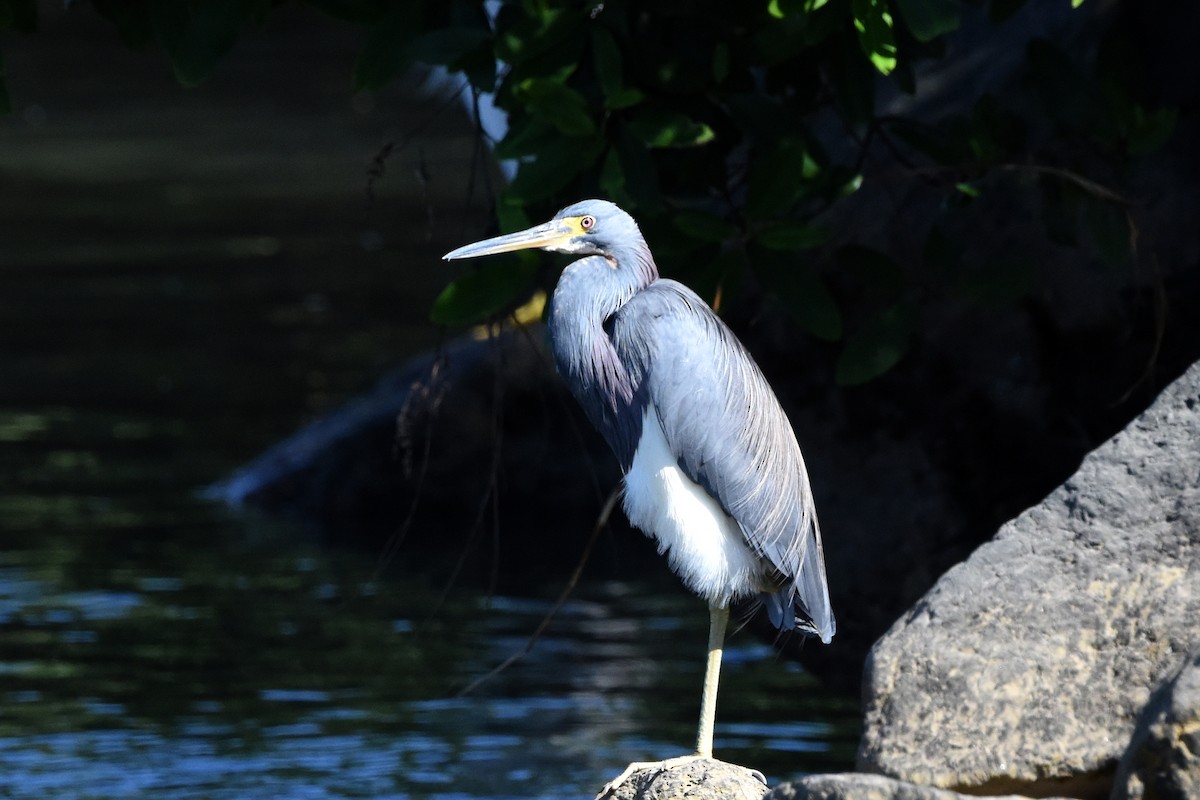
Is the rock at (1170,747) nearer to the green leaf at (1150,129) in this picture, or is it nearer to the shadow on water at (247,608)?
the green leaf at (1150,129)

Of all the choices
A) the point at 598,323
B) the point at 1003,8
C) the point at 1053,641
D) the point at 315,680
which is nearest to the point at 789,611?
the point at 598,323

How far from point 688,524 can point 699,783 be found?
Answer: 698mm

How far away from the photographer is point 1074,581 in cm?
364

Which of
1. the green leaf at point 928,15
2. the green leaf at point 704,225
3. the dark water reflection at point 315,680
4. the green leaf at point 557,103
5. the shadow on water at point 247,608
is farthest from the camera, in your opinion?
the shadow on water at point 247,608

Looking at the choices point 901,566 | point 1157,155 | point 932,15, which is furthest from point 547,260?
point 1157,155

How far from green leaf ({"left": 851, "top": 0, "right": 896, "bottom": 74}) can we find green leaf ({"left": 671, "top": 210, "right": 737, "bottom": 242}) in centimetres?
57

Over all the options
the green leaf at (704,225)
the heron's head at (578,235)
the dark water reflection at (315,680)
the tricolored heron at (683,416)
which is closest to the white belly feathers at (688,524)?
the tricolored heron at (683,416)

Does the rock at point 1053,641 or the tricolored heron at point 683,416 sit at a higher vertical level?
the tricolored heron at point 683,416

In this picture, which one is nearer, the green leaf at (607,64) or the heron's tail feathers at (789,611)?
the heron's tail feathers at (789,611)

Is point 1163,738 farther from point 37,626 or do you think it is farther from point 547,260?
point 37,626

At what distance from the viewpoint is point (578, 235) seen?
4.36m

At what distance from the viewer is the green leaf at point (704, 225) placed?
16.0 ft

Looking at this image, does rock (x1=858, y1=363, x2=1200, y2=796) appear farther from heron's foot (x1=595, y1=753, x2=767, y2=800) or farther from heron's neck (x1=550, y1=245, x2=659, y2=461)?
heron's neck (x1=550, y1=245, x2=659, y2=461)

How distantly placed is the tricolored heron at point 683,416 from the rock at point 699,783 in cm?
32
